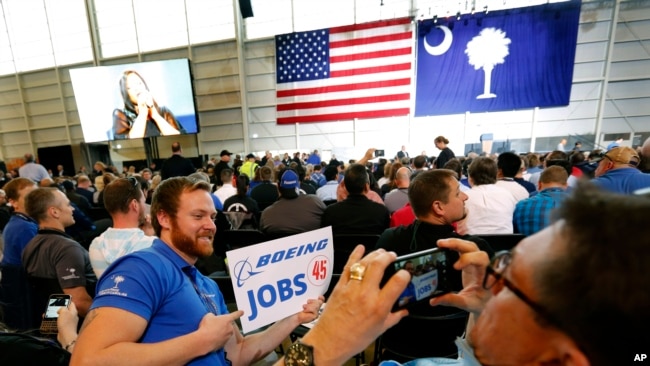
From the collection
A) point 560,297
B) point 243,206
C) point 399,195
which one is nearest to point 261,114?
point 243,206

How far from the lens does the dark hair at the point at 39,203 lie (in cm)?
197

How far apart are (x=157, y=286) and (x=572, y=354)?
3.80 feet

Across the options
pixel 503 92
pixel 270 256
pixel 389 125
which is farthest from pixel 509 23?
pixel 270 256

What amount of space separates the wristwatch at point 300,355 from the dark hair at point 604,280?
48cm

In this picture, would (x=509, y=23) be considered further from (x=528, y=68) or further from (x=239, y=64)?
(x=239, y=64)

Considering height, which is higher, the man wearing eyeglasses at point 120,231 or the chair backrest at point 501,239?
the man wearing eyeglasses at point 120,231

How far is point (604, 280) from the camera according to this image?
0.39 m

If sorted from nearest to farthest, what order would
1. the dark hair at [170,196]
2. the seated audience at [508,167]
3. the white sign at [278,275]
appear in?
the white sign at [278,275]
the dark hair at [170,196]
the seated audience at [508,167]

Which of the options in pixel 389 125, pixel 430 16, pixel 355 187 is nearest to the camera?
pixel 355 187

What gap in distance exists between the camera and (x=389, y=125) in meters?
13.1

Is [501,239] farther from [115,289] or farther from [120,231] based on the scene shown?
[120,231]

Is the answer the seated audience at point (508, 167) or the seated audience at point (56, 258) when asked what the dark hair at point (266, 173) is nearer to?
the seated audience at point (56, 258)

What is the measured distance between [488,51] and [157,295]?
1306 centimetres

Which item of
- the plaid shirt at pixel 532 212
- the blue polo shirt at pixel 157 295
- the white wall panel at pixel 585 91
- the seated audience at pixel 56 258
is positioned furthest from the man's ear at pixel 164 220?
the white wall panel at pixel 585 91
